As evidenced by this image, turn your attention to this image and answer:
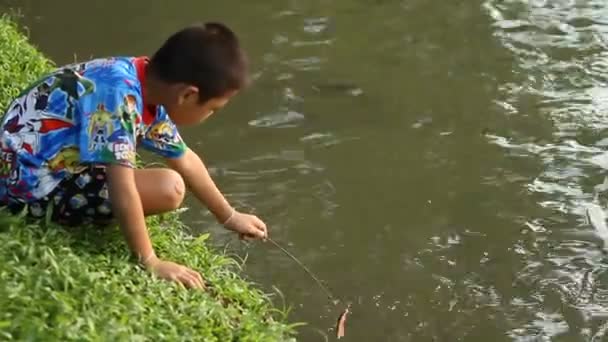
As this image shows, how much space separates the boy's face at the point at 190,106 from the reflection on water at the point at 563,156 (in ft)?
5.55

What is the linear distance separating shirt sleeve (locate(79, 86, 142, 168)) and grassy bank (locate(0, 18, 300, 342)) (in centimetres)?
32

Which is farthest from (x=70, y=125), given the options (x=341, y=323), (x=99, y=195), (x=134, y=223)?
(x=341, y=323)

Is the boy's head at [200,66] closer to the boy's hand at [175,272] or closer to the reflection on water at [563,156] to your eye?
the boy's hand at [175,272]

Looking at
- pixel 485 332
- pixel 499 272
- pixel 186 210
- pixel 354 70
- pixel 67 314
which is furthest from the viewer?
pixel 354 70

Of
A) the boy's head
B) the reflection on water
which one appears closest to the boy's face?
the boy's head

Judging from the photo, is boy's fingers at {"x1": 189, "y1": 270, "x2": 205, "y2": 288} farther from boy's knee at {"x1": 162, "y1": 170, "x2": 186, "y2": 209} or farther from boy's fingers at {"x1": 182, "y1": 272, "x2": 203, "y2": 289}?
boy's knee at {"x1": 162, "y1": 170, "x2": 186, "y2": 209}

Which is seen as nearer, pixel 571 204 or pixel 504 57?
pixel 571 204

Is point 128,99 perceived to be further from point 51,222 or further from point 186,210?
point 186,210

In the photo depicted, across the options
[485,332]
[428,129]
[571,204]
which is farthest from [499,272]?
[428,129]

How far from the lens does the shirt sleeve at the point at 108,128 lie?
2.95 meters

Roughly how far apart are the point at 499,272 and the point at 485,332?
44cm

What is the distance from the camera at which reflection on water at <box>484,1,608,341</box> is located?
4.16 metres

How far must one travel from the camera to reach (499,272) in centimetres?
438

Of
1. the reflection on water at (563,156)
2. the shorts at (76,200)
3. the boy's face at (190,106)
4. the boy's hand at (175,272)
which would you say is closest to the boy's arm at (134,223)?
the boy's hand at (175,272)
